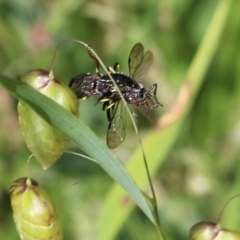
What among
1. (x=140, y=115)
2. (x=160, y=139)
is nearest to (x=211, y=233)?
(x=160, y=139)

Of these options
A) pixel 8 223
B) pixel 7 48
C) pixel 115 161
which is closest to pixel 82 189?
pixel 8 223

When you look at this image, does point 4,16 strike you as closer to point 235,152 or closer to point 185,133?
point 185,133

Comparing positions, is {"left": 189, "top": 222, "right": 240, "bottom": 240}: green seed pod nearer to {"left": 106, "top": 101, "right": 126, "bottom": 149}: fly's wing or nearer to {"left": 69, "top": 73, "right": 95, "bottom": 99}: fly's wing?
{"left": 106, "top": 101, "right": 126, "bottom": 149}: fly's wing

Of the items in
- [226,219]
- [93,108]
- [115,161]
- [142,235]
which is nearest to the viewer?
[115,161]

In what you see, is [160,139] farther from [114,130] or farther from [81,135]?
[81,135]

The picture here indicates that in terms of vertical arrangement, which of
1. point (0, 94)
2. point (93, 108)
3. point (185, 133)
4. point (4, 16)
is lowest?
point (185, 133)

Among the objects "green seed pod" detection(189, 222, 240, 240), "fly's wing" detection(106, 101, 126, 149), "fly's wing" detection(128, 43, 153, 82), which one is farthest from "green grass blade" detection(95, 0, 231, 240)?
"green seed pod" detection(189, 222, 240, 240)
